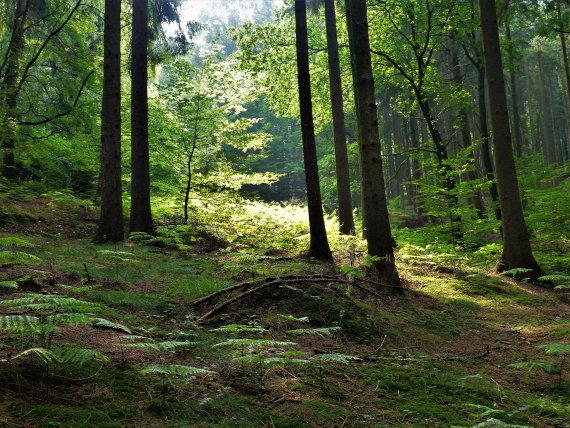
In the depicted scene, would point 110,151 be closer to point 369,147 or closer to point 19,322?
point 369,147

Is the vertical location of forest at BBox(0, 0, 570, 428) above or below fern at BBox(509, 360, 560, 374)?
above

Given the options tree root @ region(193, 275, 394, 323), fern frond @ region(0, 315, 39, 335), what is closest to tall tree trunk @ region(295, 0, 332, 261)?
tree root @ region(193, 275, 394, 323)

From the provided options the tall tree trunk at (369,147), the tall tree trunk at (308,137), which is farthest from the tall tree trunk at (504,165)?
the tall tree trunk at (308,137)

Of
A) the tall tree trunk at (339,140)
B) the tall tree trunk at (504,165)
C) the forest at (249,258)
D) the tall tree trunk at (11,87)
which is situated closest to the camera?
the forest at (249,258)

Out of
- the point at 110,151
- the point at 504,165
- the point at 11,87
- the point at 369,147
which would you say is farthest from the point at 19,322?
the point at 504,165

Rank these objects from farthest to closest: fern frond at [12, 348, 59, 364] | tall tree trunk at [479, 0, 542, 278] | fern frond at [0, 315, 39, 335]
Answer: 1. tall tree trunk at [479, 0, 542, 278]
2. fern frond at [0, 315, 39, 335]
3. fern frond at [12, 348, 59, 364]

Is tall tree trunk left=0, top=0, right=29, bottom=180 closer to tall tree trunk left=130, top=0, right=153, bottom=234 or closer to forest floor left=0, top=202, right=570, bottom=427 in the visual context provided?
tall tree trunk left=130, top=0, right=153, bottom=234

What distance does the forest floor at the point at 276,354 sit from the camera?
2477 millimetres

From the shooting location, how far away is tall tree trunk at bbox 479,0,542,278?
378 inches

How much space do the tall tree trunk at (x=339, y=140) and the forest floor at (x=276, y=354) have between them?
5.68 m

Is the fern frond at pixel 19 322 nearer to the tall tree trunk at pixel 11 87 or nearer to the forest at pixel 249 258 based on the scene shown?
the forest at pixel 249 258

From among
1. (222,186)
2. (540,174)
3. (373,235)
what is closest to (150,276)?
(373,235)

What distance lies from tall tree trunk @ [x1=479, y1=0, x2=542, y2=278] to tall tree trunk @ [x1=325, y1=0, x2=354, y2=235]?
4.79 m

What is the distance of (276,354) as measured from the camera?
11.9ft
